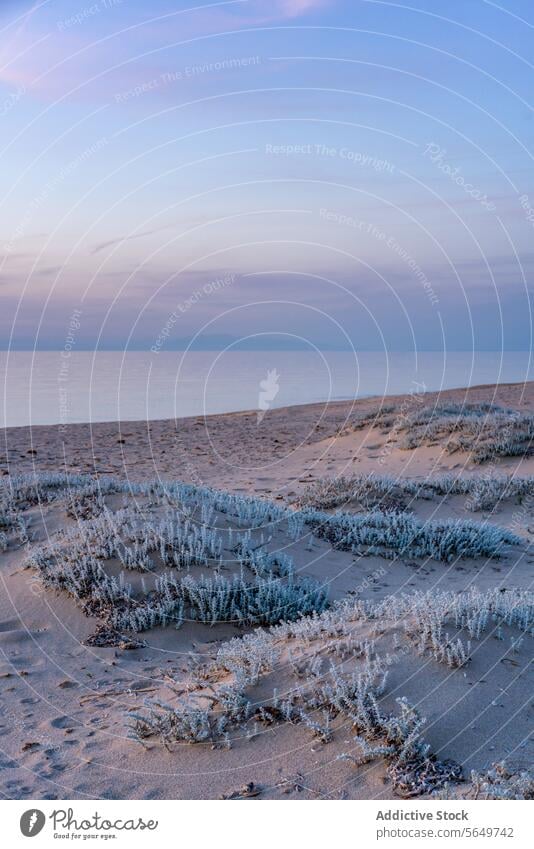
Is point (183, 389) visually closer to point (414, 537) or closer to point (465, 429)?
point (465, 429)

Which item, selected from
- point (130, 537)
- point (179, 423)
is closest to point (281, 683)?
point (130, 537)

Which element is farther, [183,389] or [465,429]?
[183,389]

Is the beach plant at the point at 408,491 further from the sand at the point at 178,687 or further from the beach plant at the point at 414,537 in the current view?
the beach plant at the point at 414,537

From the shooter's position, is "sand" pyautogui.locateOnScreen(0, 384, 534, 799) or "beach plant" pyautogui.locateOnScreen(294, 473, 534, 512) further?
"beach plant" pyautogui.locateOnScreen(294, 473, 534, 512)

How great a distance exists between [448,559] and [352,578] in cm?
172

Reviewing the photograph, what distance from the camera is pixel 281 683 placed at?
5.79 m

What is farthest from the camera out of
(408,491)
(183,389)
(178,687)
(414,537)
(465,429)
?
(183,389)

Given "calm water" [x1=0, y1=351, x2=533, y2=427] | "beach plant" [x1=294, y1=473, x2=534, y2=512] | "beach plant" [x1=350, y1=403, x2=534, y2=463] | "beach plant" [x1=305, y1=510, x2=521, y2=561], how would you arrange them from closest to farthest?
"beach plant" [x1=305, y1=510, x2=521, y2=561] < "beach plant" [x1=294, y1=473, x2=534, y2=512] < "beach plant" [x1=350, y1=403, x2=534, y2=463] < "calm water" [x1=0, y1=351, x2=533, y2=427]

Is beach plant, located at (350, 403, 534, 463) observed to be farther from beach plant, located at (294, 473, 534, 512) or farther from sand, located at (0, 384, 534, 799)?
sand, located at (0, 384, 534, 799)

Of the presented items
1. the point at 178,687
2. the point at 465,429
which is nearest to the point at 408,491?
the point at 465,429

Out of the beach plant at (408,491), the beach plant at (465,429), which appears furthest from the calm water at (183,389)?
the beach plant at (408,491)

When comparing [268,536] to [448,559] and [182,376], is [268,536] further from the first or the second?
[182,376]

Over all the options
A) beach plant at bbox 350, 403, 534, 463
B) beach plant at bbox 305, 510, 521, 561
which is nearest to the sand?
beach plant at bbox 305, 510, 521, 561

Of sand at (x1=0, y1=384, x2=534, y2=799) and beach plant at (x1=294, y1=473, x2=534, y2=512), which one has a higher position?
beach plant at (x1=294, y1=473, x2=534, y2=512)
